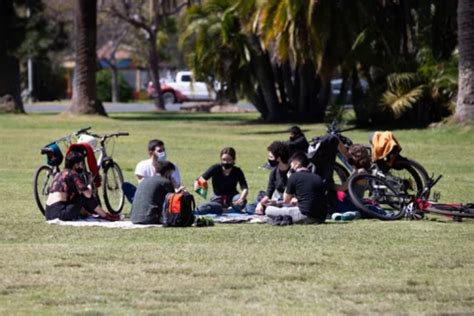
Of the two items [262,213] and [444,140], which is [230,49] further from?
[262,213]

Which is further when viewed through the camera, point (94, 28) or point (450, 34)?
point (94, 28)

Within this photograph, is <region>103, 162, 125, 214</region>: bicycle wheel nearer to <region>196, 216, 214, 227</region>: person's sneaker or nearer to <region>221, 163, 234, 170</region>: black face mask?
<region>221, 163, 234, 170</region>: black face mask

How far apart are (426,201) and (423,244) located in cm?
246

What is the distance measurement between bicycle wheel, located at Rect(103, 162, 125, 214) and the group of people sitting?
78 cm

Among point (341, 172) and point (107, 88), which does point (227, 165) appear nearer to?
point (341, 172)

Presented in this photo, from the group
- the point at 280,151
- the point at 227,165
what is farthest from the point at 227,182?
the point at 280,151

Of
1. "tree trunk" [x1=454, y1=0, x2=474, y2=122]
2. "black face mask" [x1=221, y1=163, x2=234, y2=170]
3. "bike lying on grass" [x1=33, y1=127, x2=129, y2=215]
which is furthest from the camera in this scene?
"tree trunk" [x1=454, y1=0, x2=474, y2=122]

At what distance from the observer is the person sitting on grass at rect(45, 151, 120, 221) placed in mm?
14359

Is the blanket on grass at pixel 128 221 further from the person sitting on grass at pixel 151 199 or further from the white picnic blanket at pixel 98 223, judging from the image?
the person sitting on grass at pixel 151 199

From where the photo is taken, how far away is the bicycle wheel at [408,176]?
617 inches

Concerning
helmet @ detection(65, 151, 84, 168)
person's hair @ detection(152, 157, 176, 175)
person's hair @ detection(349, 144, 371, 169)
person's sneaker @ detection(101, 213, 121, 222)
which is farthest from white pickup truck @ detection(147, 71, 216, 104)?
person's hair @ detection(152, 157, 176, 175)

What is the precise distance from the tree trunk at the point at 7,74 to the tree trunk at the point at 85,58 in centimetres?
438

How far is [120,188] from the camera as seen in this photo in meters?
16.3

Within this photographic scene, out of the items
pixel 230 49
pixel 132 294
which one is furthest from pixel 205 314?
pixel 230 49
